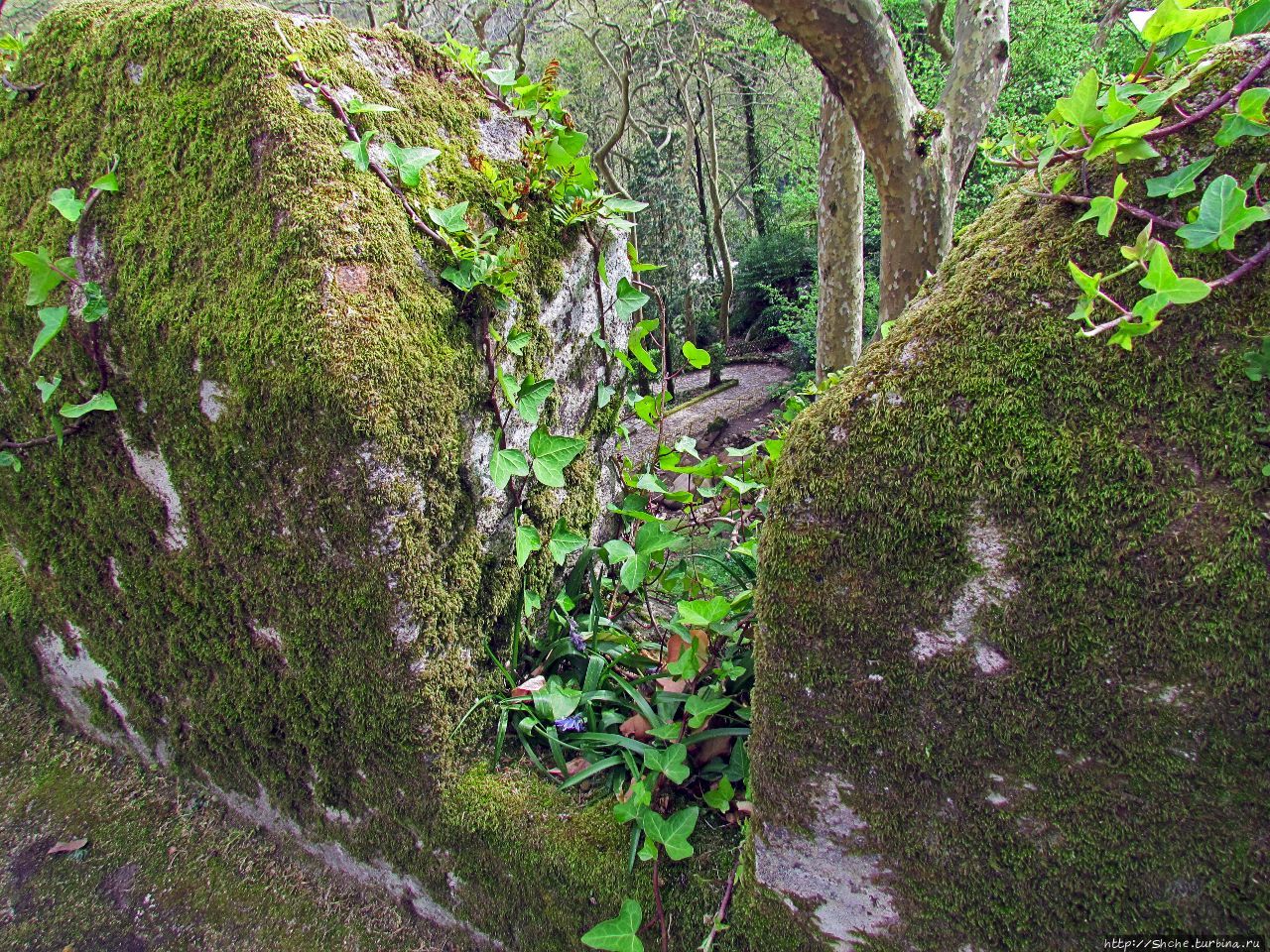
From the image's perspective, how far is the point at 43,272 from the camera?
65.1 inches

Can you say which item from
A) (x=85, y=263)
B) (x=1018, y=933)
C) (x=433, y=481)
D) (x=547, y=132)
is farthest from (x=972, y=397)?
(x=85, y=263)

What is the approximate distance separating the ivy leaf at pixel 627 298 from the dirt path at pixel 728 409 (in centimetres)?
444

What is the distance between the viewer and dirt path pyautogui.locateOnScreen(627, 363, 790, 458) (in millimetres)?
7941

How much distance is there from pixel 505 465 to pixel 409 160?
0.74 metres

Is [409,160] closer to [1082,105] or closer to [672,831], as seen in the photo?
[1082,105]

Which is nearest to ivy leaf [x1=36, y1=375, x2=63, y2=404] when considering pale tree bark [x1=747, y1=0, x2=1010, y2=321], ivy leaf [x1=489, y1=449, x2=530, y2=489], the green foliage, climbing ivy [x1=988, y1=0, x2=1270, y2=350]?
ivy leaf [x1=489, y1=449, x2=530, y2=489]

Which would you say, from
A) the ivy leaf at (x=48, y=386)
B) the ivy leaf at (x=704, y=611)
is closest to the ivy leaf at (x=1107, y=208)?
the ivy leaf at (x=704, y=611)

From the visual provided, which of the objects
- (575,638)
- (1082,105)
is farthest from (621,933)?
(1082,105)

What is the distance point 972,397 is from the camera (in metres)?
1.03

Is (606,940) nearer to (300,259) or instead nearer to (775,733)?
(775,733)

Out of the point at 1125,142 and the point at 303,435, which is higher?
the point at 1125,142

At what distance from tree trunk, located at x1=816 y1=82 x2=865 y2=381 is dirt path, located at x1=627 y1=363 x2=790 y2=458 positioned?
2.23 meters

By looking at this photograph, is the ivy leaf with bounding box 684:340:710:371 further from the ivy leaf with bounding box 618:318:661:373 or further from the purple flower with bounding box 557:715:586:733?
the purple flower with bounding box 557:715:586:733

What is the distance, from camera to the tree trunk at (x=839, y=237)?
450 centimetres
